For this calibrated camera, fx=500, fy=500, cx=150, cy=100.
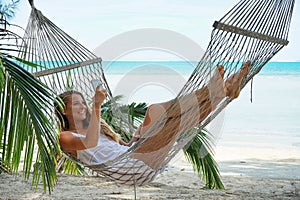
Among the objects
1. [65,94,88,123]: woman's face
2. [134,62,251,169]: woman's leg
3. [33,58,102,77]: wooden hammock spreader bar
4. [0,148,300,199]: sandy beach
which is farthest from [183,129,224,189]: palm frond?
[134,62,251,169]: woman's leg

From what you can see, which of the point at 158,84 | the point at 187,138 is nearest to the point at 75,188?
the point at 187,138

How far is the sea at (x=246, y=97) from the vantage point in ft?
23.1

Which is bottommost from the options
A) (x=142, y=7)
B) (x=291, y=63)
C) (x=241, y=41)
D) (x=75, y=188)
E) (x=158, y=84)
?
(x=75, y=188)

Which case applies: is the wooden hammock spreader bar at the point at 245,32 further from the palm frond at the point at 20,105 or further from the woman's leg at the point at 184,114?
the palm frond at the point at 20,105

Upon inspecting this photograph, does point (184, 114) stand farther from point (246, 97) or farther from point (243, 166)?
point (246, 97)

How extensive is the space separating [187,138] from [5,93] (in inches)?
30.4

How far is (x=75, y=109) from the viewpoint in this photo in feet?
7.61

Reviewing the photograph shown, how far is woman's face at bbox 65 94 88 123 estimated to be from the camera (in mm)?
2311

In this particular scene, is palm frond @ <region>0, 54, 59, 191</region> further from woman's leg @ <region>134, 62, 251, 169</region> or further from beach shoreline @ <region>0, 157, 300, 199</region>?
beach shoreline @ <region>0, 157, 300, 199</region>

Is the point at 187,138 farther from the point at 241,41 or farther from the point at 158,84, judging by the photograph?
the point at 158,84

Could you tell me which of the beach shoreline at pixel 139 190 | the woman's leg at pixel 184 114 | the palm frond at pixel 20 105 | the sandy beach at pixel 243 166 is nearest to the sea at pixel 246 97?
the sandy beach at pixel 243 166

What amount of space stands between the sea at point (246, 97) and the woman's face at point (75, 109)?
232 cm

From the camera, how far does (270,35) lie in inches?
80.9

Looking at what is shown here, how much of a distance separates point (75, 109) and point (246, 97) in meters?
8.21
